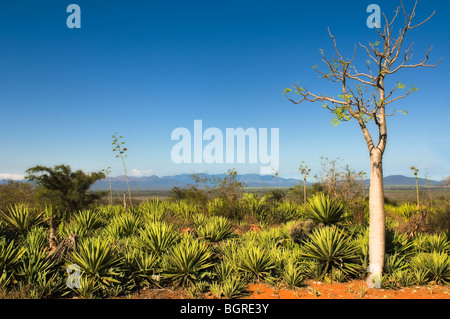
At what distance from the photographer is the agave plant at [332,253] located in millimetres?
7293

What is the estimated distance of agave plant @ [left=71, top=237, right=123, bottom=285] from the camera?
630cm

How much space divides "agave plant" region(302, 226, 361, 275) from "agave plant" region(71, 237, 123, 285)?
158 inches

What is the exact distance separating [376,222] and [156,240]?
4.62 m

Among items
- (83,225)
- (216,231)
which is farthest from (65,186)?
(216,231)

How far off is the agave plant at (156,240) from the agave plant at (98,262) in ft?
3.24

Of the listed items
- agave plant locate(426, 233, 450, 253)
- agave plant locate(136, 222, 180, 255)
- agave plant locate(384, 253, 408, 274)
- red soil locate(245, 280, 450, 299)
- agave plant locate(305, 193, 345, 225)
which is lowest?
red soil locate(245, 280, 450, 299)

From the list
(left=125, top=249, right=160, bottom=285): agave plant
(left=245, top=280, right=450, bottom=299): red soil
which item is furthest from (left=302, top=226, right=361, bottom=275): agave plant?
(left=125, top=249, right=160, bottom=285): agave plant

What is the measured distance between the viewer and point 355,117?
716 centimetres

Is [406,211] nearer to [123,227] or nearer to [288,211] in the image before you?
[288,211]

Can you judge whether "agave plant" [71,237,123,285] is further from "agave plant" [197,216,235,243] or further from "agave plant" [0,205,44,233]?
"agave plant" [0,205,44,233]

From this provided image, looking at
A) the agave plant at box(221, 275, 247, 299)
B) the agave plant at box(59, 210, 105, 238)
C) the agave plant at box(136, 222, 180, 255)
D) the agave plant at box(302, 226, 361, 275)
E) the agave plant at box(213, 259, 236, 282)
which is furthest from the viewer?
the agave plant at box(59, 210, 105, 238)

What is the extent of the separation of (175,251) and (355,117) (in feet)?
15.0

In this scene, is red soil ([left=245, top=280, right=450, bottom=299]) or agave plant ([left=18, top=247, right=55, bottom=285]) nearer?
agave plant ([left=18, top=247, right=55, bottom=285])
